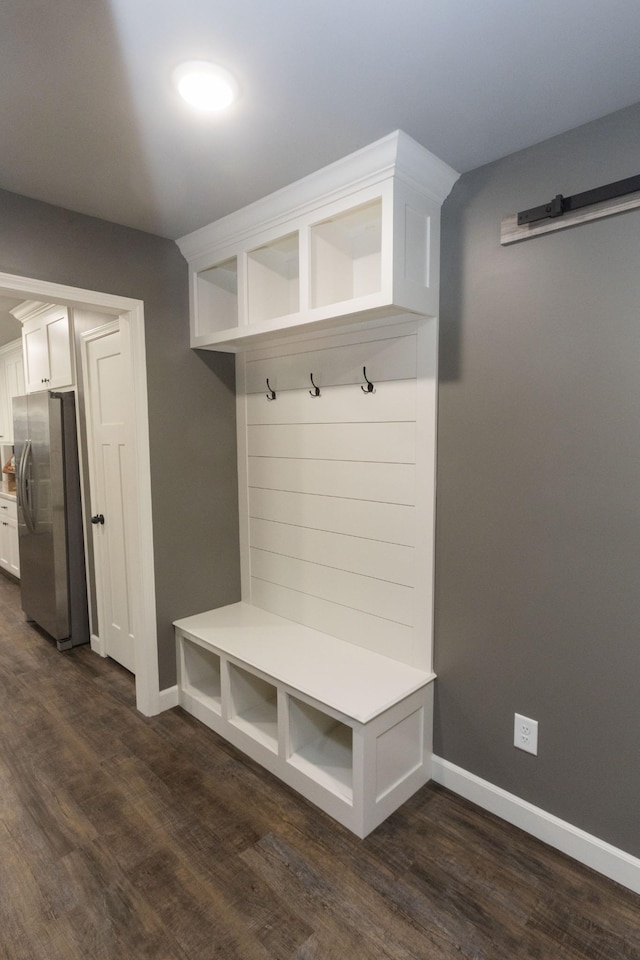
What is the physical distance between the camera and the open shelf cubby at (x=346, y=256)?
6.71ft

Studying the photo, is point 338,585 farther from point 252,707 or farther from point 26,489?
point 26,489

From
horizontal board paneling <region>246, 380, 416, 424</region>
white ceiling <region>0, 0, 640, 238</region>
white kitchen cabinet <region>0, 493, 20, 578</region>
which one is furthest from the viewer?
white kitchen cabinet <region>0, 493, 20, 578</region>

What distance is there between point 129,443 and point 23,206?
121 cm

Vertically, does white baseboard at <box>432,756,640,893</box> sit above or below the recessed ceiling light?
below

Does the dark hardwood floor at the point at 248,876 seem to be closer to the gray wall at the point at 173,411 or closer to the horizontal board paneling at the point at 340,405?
the gray wall at the point at 173,411

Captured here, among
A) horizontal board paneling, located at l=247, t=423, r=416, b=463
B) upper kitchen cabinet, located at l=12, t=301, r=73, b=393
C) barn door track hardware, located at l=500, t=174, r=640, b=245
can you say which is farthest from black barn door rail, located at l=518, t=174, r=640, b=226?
upper kitchen cabinet, located at l=12, t=301, r=73, b=393

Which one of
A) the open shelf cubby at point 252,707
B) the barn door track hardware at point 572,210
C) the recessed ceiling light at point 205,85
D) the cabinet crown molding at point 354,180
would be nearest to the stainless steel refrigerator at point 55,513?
the open shelf cubby at point 252,707

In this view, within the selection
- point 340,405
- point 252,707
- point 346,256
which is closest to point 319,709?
point 252,707

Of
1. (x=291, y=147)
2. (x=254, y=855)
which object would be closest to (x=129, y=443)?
(x=291, y=147)

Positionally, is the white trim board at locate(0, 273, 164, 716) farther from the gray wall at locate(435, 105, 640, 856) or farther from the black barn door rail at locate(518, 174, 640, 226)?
the black barn door rail at locate(518, 174, 640, 226)

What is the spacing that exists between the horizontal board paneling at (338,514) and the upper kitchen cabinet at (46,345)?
1.71 metres

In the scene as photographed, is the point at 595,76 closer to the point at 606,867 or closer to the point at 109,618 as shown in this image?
the point at 606,867

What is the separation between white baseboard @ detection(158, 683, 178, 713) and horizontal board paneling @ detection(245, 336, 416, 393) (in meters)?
1.70

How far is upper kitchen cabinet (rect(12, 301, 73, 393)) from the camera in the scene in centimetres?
343
